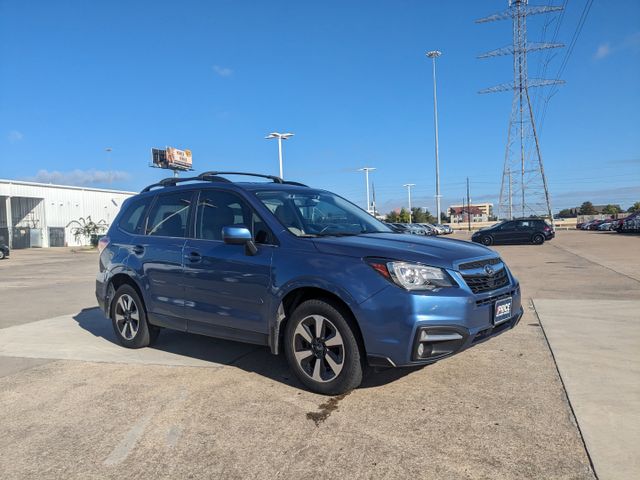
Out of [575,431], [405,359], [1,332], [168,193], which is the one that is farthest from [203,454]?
[1,332]

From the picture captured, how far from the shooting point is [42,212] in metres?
47.2

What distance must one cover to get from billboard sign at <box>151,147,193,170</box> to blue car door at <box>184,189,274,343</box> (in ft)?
212

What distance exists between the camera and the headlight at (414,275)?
148 inches

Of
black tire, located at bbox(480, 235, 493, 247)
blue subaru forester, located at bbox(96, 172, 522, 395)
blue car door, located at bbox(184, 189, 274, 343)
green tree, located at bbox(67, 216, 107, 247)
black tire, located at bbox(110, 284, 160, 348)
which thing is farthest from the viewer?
green tree, located at bbox(67, 216, 107, 247)

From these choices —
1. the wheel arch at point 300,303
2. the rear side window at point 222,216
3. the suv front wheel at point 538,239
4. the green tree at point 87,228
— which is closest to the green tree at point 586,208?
the suv front wheel at point 538,239

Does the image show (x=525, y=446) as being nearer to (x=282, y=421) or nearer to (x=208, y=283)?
(x=282, y=421)

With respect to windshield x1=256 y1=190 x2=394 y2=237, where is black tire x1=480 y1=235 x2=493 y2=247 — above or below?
below

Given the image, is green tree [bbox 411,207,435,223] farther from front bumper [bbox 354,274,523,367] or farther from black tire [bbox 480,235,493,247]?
front bumper [bbox 354,274,523,367]

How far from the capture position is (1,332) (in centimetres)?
714

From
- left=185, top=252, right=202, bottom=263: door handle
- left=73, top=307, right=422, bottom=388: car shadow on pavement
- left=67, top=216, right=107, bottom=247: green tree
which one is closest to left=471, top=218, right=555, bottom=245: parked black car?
left=73, top=307, right=422, bottom=388: car shadow on pavement

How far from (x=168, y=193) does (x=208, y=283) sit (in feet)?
4.97

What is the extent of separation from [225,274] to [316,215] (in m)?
1.04

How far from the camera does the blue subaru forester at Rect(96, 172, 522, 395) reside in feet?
12.3

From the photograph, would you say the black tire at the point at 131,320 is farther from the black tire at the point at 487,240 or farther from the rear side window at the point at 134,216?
the black tire at the point at 487,240
